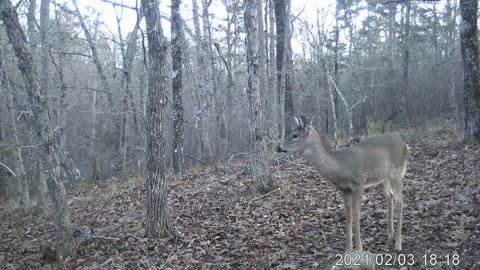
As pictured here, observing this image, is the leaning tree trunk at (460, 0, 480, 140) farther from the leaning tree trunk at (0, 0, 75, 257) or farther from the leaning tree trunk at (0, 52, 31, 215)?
the leaning tree trunk at (0, 52, 31, 215)

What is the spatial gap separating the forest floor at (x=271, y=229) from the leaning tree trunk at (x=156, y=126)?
14.5 inches

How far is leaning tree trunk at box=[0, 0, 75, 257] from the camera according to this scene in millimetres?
6516

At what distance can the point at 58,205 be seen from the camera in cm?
688

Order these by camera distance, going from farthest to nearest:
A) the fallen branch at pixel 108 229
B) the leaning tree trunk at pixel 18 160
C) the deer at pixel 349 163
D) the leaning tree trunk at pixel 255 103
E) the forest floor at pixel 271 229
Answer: the leaning tree trunk at pixel 18 160 → the leaning tree trunk at pixel 255 103 → the fallen branch at pixel 108 229 → the forest floor at pixel 271 229 → the deer at pixel 349 163

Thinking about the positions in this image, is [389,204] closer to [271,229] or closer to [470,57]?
[271,229]

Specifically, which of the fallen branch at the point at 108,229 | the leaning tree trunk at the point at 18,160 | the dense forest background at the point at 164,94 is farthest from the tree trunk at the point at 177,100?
the fallen branch at the point at 108,229

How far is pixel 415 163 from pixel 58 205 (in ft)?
30.9

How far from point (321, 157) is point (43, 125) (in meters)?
4.30

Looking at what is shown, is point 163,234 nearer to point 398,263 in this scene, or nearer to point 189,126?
point 398,263

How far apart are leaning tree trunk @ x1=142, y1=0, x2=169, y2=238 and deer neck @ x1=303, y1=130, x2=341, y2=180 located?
2761 millimetres

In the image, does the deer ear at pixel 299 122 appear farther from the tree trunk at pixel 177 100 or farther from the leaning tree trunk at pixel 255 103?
the tree trunk at pixel 177 100

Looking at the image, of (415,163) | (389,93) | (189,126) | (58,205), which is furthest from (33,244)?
(389,93)

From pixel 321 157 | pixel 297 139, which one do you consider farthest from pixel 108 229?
pixel 321 157

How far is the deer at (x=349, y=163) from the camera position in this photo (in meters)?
5.41
